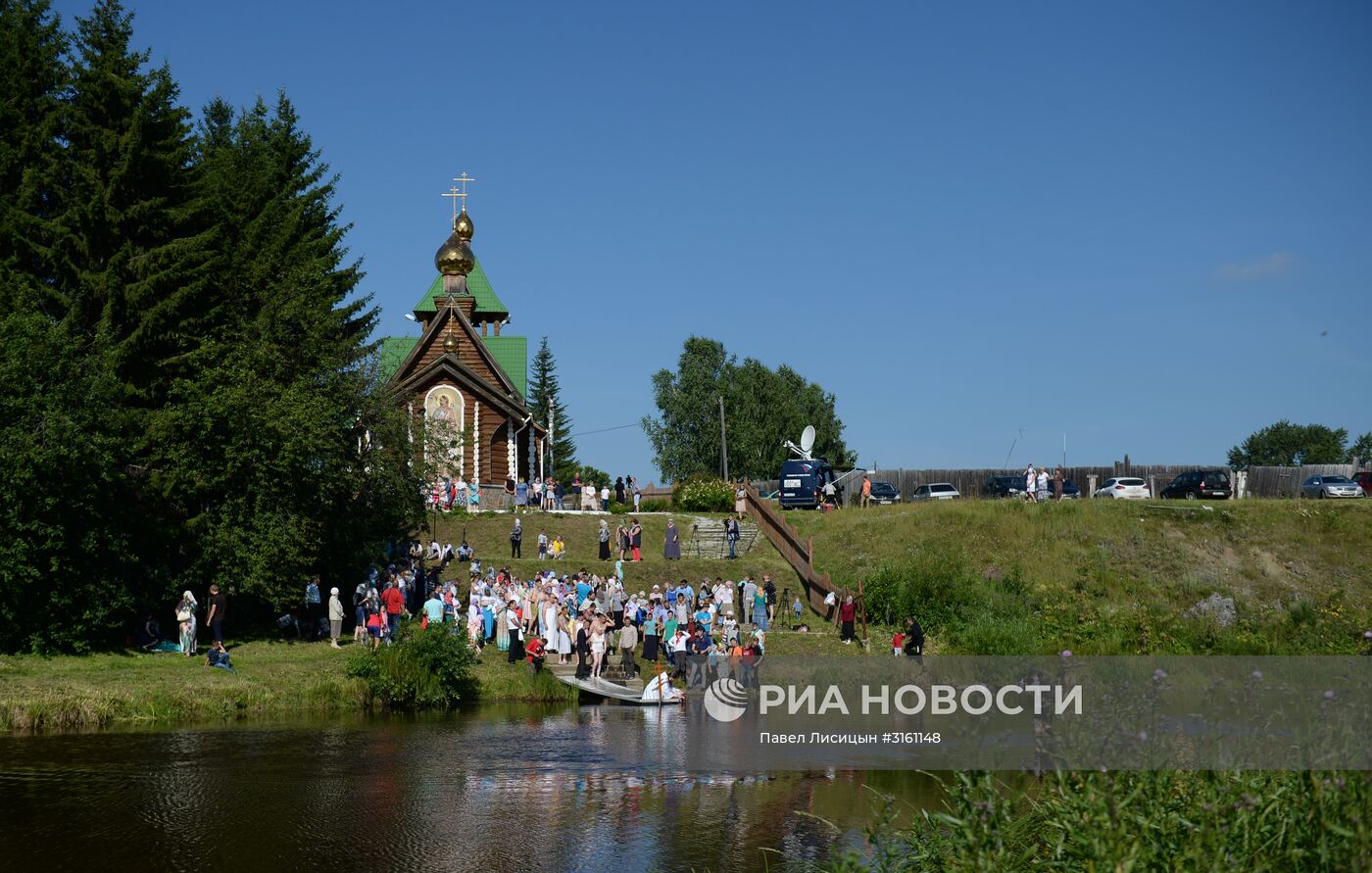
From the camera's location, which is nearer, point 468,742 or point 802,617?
point 468,742

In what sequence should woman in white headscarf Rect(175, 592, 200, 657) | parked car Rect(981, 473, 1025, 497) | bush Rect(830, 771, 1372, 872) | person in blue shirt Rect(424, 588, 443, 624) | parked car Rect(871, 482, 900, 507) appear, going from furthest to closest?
parked car Rect(871, 482, 900, 507) → parked car Rect(981, 473, 1025, 497) → person in blue shirt Rect(424, 588, 443, 624) → woman in white headscarf Rect(175, 592, 200, 657) → bush Rect(830, 771, 1372, 872)

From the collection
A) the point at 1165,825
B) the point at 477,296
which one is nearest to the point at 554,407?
the point at 477,296

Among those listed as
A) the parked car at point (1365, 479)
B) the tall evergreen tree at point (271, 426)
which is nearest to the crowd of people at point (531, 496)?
the tall evergreen tree at point (271, 426)

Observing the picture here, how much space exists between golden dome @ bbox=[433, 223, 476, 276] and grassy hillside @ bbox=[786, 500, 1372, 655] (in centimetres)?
2429

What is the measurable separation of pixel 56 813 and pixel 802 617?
847 inches

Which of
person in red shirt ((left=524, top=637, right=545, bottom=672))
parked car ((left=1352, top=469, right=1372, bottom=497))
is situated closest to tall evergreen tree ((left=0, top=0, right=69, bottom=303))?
person in red shirt ((left=524, top=637, right=545, bottom=672))

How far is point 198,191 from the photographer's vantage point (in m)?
33.1

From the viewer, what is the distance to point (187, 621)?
1033 inches

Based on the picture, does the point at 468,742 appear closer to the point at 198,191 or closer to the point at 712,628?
the point at 712,628

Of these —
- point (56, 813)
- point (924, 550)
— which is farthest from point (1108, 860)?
point (924, 550)

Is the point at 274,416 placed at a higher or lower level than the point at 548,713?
higher

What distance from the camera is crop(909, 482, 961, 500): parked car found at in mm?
53812

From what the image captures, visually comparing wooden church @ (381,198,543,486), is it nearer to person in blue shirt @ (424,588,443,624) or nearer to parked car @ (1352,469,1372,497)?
person in blue shirt @ (424,588,443,624)

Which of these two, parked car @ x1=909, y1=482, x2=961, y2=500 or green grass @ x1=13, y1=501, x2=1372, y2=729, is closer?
green grass @ x1=13, y1=501, x2=1372, y2=729
